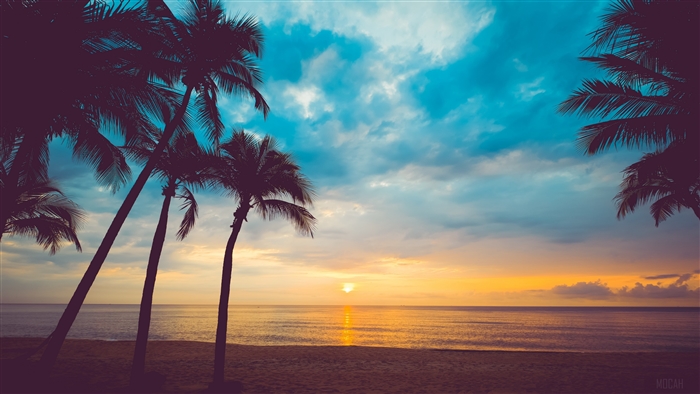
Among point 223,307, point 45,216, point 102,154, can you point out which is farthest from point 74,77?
point 45,216

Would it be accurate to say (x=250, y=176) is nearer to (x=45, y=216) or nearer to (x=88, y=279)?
(x=88, y=279)

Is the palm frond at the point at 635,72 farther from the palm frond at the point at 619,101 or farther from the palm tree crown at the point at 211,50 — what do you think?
the palm tree crown at the point at 211,50

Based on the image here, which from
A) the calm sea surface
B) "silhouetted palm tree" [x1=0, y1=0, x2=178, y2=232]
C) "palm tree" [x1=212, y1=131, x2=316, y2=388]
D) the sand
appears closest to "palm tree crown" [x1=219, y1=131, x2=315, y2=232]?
"palm tree" [x1=212, y1=131, x2=316, y2=388]

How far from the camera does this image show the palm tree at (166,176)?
9820 mm

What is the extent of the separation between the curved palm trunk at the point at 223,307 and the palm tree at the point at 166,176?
5.79 feet

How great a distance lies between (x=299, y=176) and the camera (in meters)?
13.4

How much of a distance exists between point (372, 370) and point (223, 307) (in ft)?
26.9

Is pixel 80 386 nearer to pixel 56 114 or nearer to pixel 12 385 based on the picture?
pixel 12 385

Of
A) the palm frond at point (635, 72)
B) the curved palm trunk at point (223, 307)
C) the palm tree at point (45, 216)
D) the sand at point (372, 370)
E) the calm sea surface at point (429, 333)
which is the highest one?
the palm frond at point (635, 72)

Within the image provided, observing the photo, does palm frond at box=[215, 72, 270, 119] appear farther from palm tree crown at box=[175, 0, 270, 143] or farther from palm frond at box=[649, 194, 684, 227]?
palm frond at box=[649, 194, 684, 227]

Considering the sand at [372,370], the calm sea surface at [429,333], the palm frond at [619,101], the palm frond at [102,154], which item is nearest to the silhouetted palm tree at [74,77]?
the palm frond at [102,154]

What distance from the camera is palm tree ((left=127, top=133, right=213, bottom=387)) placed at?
9.82 meters

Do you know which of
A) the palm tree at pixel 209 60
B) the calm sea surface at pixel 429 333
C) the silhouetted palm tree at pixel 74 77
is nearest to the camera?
the silhouetted palm tree at pixel 74 77

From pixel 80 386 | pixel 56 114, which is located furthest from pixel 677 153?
pixel 80 386
